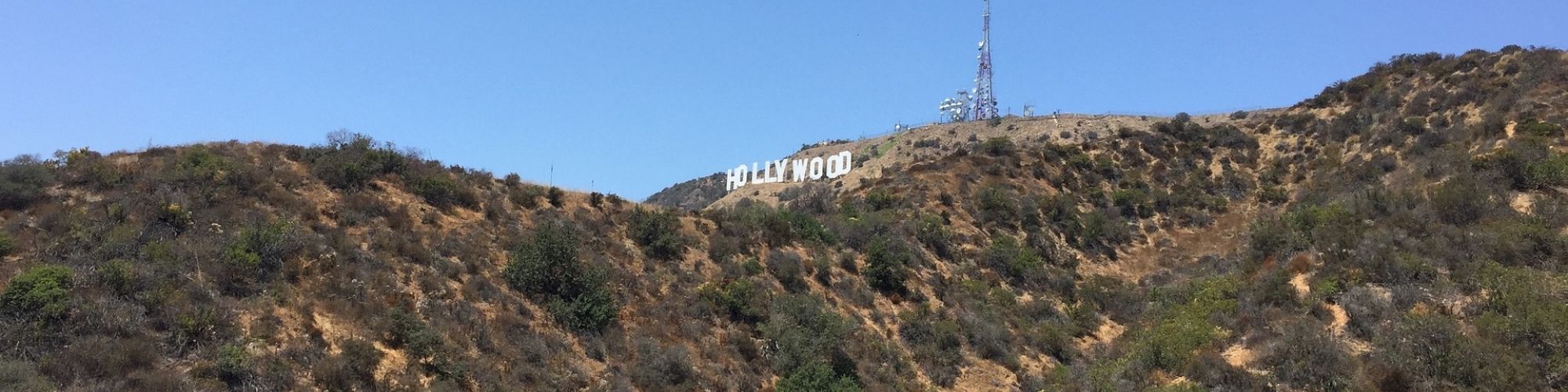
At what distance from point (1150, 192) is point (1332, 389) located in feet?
90.6

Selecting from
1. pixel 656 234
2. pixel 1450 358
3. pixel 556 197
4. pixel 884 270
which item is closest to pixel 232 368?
pixel 656 234

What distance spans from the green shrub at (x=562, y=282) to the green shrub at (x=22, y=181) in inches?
445

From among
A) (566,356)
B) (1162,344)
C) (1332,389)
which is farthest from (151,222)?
(1332,389)

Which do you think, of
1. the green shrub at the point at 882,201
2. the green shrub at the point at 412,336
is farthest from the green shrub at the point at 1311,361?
the green shrub at the point at 882,201

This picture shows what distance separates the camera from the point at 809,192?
161ft

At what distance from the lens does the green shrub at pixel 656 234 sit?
29891 mm

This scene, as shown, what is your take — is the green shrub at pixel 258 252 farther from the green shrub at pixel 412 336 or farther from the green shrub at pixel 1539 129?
the green shrub at pixel 1539 129

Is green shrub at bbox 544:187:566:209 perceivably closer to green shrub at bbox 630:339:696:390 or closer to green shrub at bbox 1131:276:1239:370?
green shrub at bbox 630:339:696:390

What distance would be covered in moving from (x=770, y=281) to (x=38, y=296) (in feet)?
62.5

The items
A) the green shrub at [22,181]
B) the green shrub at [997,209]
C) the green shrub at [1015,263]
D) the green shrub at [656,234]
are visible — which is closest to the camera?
the green shrub at [22,181]

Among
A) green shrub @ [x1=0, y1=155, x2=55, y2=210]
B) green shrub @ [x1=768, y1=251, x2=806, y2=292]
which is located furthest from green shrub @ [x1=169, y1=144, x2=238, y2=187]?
green shrub @ [x1=768, y1=251, x2=806, y2=292]

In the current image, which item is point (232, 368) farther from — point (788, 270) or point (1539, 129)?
point (1539, 129)

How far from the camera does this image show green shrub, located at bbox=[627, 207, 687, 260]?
29891mm

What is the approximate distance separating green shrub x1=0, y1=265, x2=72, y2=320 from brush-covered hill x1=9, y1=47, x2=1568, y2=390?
0.21 feet
